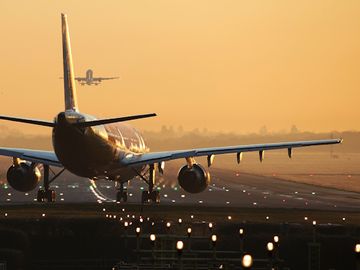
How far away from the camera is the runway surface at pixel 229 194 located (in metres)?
95.6

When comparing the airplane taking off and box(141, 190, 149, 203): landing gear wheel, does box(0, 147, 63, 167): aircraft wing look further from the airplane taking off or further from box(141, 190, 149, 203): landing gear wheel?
box(141, 190, 149, 203): landing gear wheel

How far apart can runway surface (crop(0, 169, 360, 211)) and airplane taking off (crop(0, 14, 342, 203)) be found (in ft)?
17.2

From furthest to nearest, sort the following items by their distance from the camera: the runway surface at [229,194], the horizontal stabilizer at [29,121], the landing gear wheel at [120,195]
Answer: the runway surface at [229,194] < the landing gear wheel at [120,195] < the horizontal stabilizer at [29,121]

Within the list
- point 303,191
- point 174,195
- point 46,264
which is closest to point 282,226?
point 46,264

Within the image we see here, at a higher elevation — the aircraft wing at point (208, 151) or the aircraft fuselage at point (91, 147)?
A: the aircraft wing at point (208, 151)

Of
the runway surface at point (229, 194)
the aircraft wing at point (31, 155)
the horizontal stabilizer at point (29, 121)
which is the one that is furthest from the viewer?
the runway surface at point (229, 194)

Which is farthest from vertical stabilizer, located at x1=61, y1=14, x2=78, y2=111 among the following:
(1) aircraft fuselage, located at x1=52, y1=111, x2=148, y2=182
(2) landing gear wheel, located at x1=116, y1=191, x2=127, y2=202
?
(2) landing gear wheel, located at x1=116, y1=191, x2=127, y2=202

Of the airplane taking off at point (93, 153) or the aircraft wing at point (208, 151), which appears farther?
the aircraft wing at point (208, 151)

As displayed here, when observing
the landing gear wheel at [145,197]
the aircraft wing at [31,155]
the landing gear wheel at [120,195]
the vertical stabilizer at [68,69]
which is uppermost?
the vertical stabilizer at [68,69]

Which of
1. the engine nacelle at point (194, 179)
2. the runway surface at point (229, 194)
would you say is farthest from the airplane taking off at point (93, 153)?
the runway surface at point (229, 194)

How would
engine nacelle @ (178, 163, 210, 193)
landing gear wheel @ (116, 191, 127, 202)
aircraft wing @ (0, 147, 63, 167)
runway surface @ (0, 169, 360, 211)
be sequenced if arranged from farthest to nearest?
runway surface @ (0, 169, 360, 211) → landing gear wheel @ (116, 191, 127, 202) → aircraft wing @ (0, 147, 63, 167) → engine nacelle @ (178, 163, 210, 193)

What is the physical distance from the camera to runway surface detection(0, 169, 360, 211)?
314 feet

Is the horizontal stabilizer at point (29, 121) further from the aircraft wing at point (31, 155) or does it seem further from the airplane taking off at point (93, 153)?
the aircraft wing at point (31, 155)

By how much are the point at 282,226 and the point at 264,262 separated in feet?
44.8
